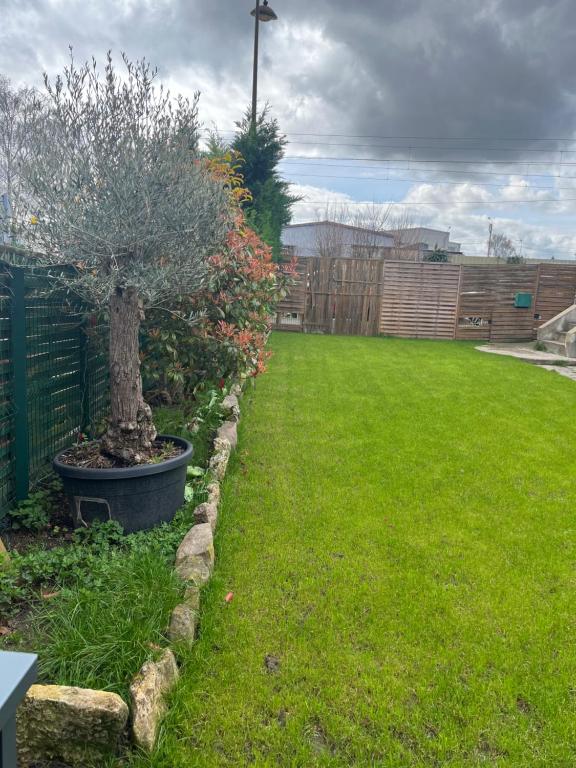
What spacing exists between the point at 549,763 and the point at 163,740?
118 cm

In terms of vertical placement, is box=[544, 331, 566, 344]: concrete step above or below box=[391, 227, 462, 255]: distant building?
below

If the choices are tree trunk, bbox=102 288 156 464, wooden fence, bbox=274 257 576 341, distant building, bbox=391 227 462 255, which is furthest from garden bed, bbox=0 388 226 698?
distant building, bbox=391 227 462 255

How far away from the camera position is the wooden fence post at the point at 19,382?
2.70m

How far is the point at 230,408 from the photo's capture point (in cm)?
482

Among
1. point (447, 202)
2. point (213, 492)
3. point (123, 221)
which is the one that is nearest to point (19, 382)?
point (123, 221)

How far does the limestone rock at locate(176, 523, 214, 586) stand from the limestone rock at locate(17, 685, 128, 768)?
731mm

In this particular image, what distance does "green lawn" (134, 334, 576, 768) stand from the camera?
1663 mm

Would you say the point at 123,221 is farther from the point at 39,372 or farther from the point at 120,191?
the point at 39,372

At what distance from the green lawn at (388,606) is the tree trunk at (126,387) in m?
→ 0.72

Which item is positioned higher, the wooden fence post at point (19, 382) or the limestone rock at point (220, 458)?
the wooden fence post at point (19, 382)

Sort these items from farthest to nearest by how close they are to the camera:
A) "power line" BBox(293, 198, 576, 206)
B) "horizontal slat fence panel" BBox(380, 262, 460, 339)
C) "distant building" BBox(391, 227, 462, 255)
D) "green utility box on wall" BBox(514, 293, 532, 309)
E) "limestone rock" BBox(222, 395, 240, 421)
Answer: "distant building" BBox(391, 227, 462, 255)
"power line" BBox(293, 198, 576, 206)
"horizontal slat fence panel" BBox(380, 262, 460, 339)
"green utility box on wall" BBox(514, 293, 532, 309)
"limestone rock" BBox(222, 395, 240, 421)

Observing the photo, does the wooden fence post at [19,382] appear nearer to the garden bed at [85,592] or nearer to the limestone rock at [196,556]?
the garden bed at [85,592]

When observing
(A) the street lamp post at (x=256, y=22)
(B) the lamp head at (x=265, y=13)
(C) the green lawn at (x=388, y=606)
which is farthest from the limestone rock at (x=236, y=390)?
(B) the lamp head at (x=265, y=13)

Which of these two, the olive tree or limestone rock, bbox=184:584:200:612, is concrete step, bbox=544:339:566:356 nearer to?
the olive tree
